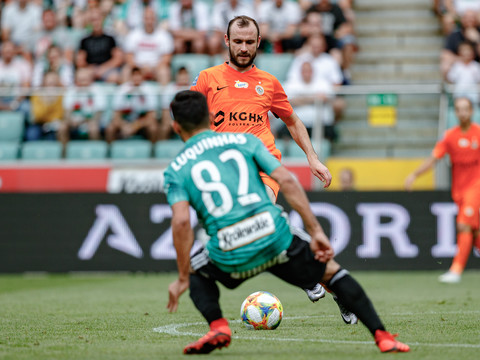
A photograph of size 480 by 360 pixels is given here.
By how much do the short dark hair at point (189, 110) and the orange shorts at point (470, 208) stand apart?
7619mm

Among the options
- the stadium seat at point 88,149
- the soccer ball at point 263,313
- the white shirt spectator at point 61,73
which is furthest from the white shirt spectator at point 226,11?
the soccer ball at point 263,313

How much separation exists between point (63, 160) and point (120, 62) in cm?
282

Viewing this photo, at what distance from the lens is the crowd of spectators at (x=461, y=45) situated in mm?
15508

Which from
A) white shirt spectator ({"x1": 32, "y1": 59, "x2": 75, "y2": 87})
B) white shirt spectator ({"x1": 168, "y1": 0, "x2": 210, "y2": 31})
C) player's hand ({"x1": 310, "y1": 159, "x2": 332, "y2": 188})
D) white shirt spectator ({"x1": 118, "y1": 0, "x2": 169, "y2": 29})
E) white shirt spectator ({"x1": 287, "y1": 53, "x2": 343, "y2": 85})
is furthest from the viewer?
white shirt spectator ({"x1": 118, "y1": 0, "x2": 169, "y2": 29})

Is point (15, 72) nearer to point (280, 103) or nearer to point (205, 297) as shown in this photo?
point (280, 103)

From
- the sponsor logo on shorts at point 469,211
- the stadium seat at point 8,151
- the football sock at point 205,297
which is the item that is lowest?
the sponsor logo on shorts at point 469,211

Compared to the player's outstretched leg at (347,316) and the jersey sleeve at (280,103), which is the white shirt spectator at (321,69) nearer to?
the jersey sleeve at (280,103)

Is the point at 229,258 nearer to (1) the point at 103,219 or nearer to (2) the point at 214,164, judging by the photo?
(2) the point at 214,164

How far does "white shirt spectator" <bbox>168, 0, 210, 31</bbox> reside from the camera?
56.4 ft

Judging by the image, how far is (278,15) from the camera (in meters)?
17.0

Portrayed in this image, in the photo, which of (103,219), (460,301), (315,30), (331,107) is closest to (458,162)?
(331,107)

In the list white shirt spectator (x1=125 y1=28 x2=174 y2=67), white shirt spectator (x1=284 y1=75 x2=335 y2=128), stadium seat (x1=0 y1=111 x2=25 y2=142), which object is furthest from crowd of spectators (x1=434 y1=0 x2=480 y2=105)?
stadium seat (x1=0 y1=111 x2=25 y2=142)

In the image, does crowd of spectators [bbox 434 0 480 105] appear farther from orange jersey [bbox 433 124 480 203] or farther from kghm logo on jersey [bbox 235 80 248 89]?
→ kghm logo on jersey [bbox 235 80 248 89]

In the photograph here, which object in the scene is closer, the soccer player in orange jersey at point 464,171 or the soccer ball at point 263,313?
the soccer ball at point 263,313
